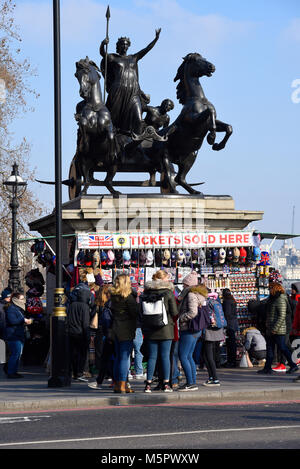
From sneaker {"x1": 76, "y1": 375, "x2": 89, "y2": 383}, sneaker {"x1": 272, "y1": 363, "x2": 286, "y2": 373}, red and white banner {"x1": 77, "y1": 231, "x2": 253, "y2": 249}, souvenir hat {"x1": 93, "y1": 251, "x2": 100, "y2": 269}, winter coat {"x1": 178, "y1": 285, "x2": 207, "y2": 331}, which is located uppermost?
red and white banner {"x1": 77, "y1": 231, "x2": 253, "y2": 249}

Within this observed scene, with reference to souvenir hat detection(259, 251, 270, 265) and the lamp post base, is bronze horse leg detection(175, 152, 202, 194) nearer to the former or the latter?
souvenir hat detection(259, 251, 270, 265)

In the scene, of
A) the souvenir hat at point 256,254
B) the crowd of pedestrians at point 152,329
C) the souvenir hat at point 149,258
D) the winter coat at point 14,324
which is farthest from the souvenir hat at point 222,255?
the winter coat at point 14,324

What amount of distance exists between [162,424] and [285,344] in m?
5.86

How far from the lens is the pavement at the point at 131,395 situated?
1221 centimetres

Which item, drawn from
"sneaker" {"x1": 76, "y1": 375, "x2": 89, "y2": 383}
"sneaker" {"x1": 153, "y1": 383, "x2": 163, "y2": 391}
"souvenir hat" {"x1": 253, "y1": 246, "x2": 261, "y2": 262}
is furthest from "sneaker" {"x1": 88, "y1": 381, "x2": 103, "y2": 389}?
"souvenir hat" {"x1": 253, "y1": 246, "x2": 261, "y2": 262}

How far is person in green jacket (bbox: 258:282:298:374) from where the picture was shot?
50.5 feet

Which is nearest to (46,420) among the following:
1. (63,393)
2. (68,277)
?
(63,393)

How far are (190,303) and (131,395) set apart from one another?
5.12 ft

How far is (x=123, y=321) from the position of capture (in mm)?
12836

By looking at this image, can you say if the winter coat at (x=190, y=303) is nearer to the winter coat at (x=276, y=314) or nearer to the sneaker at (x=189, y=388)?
the sneaker at (x=189, y=388)

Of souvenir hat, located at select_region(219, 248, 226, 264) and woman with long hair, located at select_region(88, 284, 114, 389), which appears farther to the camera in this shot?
souvenir hat, located at select_region(219, 248, 226, 264)

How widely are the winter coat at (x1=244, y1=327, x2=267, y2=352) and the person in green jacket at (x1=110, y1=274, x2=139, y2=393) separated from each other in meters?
4.77
